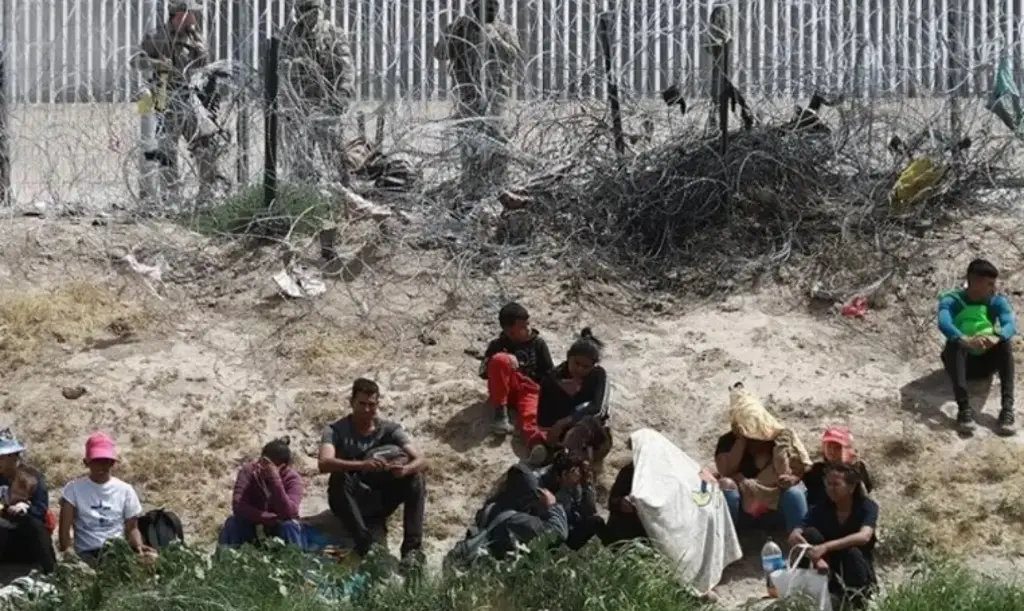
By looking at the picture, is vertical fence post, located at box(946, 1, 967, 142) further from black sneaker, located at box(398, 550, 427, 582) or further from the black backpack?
the black backpack

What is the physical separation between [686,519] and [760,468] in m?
0.68

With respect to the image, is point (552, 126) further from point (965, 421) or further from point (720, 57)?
point (965, 421)

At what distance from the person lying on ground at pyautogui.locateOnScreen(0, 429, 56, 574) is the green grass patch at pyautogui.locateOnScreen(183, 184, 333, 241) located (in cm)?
304

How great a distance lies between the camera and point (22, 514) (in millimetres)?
Result: 9742

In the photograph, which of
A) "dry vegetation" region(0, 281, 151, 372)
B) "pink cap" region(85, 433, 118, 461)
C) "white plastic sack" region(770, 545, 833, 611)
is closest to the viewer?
"white plastic sack" region(770, 545, 833, 611)

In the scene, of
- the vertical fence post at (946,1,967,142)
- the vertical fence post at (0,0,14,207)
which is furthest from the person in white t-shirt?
the vertical fence post at (946,1,967,142)

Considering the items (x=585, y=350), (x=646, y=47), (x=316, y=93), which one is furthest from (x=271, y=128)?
(x=585, y=350)

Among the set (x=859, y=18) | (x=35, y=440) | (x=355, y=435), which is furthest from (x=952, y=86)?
(x=35, y=440)

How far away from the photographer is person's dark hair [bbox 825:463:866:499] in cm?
938

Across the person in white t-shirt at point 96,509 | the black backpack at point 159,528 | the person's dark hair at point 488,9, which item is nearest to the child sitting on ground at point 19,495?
the person in white t-shirt at point 96,509

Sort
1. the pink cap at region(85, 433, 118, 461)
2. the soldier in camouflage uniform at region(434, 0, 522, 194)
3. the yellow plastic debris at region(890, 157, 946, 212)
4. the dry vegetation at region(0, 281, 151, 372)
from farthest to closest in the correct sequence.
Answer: the soldier in camouflage uniform at region(434, 0, 522, 194), the yellow plastic debris at region(890, 157, 946, 212), the dry vegetation at region(0, 281, 151, 372), the pink cap at region(85, 433, 118, 461)

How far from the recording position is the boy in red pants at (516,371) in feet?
35.2

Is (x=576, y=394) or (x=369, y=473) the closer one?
(x=369, y=473)

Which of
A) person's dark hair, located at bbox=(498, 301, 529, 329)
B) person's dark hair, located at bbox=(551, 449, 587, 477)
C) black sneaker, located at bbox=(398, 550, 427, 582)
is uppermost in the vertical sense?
person's dark hair, located at bbox=(498, 301, 529, 329)
